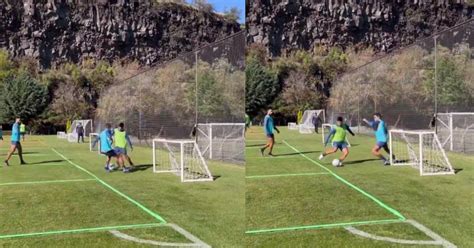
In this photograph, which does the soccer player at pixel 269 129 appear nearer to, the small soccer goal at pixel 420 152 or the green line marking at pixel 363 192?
the green line marking at pixel 363 192

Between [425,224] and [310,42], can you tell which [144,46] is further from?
[425,224]

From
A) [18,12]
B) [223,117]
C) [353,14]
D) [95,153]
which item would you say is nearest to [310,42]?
[353,14]

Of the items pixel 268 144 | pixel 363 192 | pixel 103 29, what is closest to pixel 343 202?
pixel 363 192

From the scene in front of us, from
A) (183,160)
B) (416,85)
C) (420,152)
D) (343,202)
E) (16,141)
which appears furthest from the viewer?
(416,85)

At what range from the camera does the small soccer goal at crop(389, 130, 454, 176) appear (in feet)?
13.4

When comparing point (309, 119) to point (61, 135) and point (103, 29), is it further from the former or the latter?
point (61, 135)

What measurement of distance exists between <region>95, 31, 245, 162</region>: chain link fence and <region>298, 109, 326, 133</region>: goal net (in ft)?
1.56

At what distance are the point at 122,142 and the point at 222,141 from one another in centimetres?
74

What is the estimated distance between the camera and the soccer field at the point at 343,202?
357 cm

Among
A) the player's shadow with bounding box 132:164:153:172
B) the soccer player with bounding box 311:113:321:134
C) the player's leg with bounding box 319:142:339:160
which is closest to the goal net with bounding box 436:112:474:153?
the player's leg with bounding box 319:142:339:160

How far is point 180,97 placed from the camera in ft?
12.8

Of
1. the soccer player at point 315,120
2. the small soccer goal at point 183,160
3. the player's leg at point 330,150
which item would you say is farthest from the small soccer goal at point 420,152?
the small soccer goal at point 183,160

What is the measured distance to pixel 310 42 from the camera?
377 cm

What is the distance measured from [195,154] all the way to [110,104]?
72 centimetres
